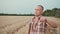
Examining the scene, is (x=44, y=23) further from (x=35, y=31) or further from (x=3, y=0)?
(x=3, y=0)

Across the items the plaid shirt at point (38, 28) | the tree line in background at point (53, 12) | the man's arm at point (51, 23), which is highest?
the tree line in background at point (53, 12)

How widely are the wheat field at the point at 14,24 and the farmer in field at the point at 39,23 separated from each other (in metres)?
0.05

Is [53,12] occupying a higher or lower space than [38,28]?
higher

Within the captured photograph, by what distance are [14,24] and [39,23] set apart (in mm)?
316

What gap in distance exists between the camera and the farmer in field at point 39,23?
2262mm

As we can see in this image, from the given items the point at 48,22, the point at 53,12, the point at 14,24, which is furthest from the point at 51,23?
the point at 14,24

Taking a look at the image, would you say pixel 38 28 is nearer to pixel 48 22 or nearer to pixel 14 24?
pixel 48 22

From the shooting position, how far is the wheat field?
2.30 metres

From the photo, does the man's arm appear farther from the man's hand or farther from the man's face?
the man's face

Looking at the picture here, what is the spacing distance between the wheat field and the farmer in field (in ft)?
0.17

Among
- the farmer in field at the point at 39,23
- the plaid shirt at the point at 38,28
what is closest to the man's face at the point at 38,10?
the farmer in field at the point at 39,23

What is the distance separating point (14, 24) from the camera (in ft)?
7.64

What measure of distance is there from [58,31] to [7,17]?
0.66 metres

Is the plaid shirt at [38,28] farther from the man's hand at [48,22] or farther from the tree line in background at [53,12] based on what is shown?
the tree line in background at [53,12]
